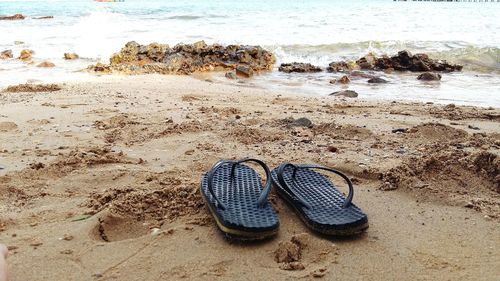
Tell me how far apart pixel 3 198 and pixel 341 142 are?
90.7 inches

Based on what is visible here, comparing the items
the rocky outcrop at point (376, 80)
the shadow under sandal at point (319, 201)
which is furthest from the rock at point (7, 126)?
the rocky outcrop at point (376, 80)

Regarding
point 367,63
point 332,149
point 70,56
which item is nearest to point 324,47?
point 367,63

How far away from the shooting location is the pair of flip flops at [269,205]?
1.92 meters

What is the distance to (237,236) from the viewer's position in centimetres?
187

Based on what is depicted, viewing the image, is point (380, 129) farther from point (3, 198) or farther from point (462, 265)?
point (3, 198)

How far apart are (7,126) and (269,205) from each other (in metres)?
2.80

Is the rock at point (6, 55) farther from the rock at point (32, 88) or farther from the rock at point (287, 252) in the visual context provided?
the rock at point (287, 252)

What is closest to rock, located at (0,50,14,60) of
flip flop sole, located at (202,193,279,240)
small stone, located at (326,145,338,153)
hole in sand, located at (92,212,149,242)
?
small stone, located at (326,145,338,153)

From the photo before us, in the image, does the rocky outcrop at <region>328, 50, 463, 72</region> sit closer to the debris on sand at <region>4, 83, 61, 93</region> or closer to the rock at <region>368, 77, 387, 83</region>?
the rock at <region>368, 77, 387, 83</region>

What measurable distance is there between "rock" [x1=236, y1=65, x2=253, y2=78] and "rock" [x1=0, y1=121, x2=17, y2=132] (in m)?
4.38

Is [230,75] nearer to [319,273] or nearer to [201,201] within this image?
[201,201]

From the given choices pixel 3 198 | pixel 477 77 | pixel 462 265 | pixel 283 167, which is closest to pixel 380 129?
pixel 283 167

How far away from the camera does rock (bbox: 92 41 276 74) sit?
8156 mm

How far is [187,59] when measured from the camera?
862 cm
